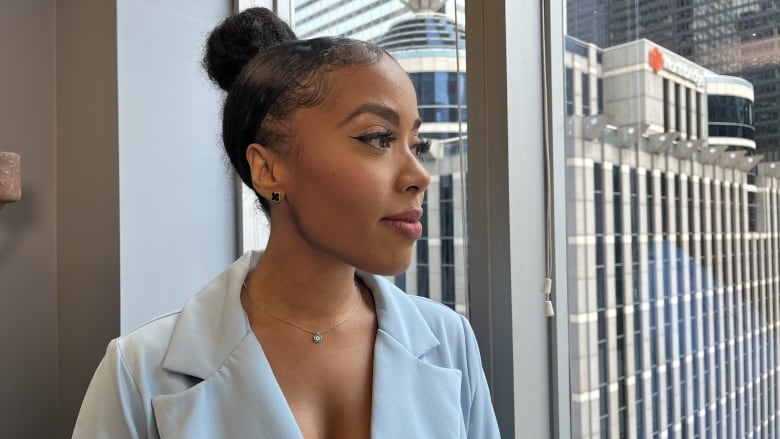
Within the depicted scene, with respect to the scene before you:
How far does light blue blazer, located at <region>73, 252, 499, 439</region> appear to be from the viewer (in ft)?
2.91

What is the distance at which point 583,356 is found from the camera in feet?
4.08

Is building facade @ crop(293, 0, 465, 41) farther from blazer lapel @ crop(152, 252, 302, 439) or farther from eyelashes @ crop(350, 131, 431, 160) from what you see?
blazer lapel @ crop(152, 252, 302, 439)

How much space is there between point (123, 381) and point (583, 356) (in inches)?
32.8

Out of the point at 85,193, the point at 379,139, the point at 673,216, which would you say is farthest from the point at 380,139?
the point at 85,193

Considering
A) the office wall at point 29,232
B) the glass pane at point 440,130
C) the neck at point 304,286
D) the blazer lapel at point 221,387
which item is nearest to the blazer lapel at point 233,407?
the blazer lapel at point 221,387

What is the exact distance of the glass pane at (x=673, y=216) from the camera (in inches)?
40.7

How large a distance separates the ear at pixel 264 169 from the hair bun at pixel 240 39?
210 mm

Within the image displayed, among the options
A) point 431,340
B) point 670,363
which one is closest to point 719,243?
point 670,363

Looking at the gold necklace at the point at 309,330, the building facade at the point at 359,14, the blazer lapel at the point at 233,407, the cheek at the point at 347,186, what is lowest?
the blazer lapel at the point at 233,407

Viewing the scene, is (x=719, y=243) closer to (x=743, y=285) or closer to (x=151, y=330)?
(x=743, y=285)

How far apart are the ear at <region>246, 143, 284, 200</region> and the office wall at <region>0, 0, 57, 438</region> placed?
1.18m

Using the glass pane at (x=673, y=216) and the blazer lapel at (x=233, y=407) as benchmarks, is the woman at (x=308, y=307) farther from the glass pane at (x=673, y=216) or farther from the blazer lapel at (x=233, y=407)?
the glass pane at (x=673, y=216)

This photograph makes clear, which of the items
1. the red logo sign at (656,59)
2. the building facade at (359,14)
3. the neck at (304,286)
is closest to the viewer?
the neck at (304,286)

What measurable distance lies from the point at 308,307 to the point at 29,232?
1238 millimetres
